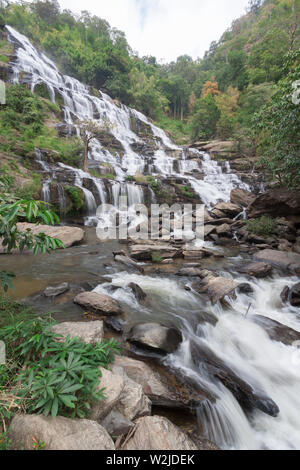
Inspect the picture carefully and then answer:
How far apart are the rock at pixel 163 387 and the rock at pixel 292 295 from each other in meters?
3.41

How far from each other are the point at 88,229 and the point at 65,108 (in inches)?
732

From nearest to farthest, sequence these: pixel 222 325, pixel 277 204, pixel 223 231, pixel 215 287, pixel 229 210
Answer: pixel 222 325 < pixel 215 287 < pixel 223 231 < pixel 277 204 < pixel 229 210

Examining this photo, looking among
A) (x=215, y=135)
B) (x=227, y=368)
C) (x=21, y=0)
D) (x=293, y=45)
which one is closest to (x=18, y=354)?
(x=227, y=368)

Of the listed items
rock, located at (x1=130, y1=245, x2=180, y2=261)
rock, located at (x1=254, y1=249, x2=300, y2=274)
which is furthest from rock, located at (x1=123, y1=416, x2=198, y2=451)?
rock, located at (x1=254, y1=249, x2=300, y2=274)

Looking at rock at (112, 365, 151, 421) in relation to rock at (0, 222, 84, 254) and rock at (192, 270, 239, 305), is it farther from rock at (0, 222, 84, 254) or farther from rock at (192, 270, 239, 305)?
rock at (0, 222, 84, 254)

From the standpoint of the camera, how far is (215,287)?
4801 millimetres

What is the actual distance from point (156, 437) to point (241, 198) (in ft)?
47.4

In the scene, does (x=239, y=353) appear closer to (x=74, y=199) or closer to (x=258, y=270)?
(x=258, y=270)

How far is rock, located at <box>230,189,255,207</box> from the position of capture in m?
13.9

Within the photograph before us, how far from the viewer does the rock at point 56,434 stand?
1407mm

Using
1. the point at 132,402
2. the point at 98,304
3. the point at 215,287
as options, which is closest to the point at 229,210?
the point at 215,287

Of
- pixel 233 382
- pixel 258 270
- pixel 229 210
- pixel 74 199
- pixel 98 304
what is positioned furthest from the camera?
pixel 229 210

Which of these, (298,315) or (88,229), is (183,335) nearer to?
(298,315)

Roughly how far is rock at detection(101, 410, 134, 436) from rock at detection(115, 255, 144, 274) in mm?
4139
